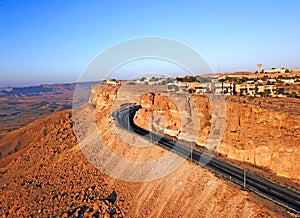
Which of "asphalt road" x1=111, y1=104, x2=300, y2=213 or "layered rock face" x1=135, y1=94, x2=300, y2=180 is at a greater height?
"layered rock face" x1=135, y1=94, x2=300, y2=180

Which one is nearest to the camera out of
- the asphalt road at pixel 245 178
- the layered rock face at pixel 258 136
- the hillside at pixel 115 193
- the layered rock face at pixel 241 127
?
the asphalt road at pixel 245 178

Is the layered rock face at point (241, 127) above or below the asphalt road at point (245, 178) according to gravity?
above

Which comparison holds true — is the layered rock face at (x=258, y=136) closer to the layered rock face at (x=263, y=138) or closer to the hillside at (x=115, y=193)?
the layered rock face at (x=263, y=138)

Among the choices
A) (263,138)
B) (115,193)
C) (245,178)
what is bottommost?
(115,193)

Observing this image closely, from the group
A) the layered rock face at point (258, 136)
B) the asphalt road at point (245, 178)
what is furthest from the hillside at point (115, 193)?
the layered rock face at point (258, 136)

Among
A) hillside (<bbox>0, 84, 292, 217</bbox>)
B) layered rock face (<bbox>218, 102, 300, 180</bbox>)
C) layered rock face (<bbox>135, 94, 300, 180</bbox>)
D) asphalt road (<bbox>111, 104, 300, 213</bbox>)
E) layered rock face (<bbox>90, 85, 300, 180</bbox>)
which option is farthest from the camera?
layered rock face (<bbox>90, 85, 300, 180</bbox>)

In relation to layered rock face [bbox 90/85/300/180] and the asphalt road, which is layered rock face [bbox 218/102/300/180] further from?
the asphalt road

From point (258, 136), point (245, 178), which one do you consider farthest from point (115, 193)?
point (258, 136)

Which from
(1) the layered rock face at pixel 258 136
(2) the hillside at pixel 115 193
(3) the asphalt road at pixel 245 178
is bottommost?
(2) the hillside at pixel 115 193

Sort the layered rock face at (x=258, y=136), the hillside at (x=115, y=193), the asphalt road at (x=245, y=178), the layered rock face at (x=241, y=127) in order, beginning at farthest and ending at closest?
the layered rock face at (x=241, y=127)
the layered rock face at (x=258, y=136)
the hillside at (x=115, y=193)
the asphalt road at (x=245, y=178)

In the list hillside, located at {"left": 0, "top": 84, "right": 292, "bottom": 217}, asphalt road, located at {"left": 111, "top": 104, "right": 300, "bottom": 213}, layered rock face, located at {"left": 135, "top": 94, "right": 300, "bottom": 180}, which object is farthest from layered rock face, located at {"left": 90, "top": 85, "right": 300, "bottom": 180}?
hillside, located at {"left": 0, "top": 84, "right": 292, "bottom": 217}

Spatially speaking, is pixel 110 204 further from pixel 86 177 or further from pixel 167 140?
pixel 167 140

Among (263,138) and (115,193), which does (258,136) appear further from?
(115,193)

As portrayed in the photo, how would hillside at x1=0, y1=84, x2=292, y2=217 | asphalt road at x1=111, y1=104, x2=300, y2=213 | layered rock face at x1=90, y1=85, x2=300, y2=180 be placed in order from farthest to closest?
layered rock face at x1=90, y1=85, x2=300, y2=180, hillside at x1=0, y1=84, x2=292, y2=217, asphalt road at x1=111, y1=104, x2=300, y2=213
